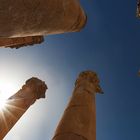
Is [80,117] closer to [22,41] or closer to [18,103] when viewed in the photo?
[18,103]

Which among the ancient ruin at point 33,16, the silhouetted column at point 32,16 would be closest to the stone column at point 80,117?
the ancient ruin at point 33,16

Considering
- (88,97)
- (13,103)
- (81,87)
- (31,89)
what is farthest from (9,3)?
(31,89)

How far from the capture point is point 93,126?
1093 centimetres

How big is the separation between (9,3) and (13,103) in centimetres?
1541

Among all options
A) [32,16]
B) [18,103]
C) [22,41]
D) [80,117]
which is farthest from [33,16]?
[22,41]

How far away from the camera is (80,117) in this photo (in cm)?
1104

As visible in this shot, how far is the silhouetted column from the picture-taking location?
Answer: 5.17m

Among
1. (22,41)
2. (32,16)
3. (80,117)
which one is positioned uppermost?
(22,41)

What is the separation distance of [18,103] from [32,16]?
48.0ft

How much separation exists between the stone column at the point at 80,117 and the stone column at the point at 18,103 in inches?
225

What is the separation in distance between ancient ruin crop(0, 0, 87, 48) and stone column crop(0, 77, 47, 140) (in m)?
11.6

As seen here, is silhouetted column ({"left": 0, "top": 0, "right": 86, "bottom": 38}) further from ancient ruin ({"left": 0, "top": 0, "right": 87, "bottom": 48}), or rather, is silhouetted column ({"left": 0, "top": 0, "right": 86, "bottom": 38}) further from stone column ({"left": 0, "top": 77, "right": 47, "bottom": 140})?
stone column ({"left": 0, "top": 77, "right": 47, "bottom": 140})

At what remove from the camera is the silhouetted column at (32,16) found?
203 inches

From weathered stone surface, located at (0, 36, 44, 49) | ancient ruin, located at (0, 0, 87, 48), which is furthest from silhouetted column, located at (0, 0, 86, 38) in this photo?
weathered stone surface, located at (0, 36, 44, 49)
